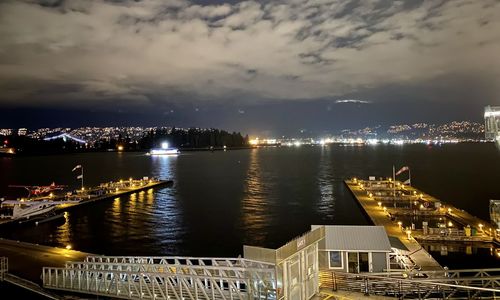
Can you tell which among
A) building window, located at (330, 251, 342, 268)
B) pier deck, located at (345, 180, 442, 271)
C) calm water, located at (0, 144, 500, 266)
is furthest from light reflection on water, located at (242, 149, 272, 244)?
building window, located at (330, 251, 342, 268)

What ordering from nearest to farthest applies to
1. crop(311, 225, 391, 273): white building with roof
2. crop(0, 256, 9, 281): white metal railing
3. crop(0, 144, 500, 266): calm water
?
crop(311, 225, 391, 273): white building with roof < crop(0, 256, 9, 281): white metal railing < crop(0, 144, 500, 266): calm water

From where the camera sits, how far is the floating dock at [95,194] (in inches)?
2065

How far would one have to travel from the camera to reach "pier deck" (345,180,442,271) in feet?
75.7

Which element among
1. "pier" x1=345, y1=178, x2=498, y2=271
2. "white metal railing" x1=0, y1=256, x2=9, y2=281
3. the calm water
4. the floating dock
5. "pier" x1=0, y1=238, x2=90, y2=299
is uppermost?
"white metal railing" x1=0, y1=256, x2=9, y2=281

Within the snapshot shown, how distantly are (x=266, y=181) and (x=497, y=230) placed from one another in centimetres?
5740

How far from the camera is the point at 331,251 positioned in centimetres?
1844

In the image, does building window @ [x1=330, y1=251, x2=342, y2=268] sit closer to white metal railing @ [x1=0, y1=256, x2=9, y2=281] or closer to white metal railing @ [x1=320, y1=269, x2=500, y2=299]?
white metal railing @ [x1=320, y1=269, x2=500, y2=299]

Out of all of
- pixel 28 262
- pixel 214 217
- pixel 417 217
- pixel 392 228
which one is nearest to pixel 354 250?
pixel 392 228

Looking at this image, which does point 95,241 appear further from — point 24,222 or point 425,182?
point 425,182

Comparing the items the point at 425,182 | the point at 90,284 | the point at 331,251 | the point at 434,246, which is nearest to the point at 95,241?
the point at 90,284

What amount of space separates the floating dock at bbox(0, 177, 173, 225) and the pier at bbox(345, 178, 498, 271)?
37563mm

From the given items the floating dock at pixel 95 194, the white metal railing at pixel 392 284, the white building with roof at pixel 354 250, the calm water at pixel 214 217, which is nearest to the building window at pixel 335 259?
the white building with roof at pixel 354 250

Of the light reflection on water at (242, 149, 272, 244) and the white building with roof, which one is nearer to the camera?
the white building with roof

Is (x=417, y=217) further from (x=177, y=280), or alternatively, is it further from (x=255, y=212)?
(x=177, y=280)
